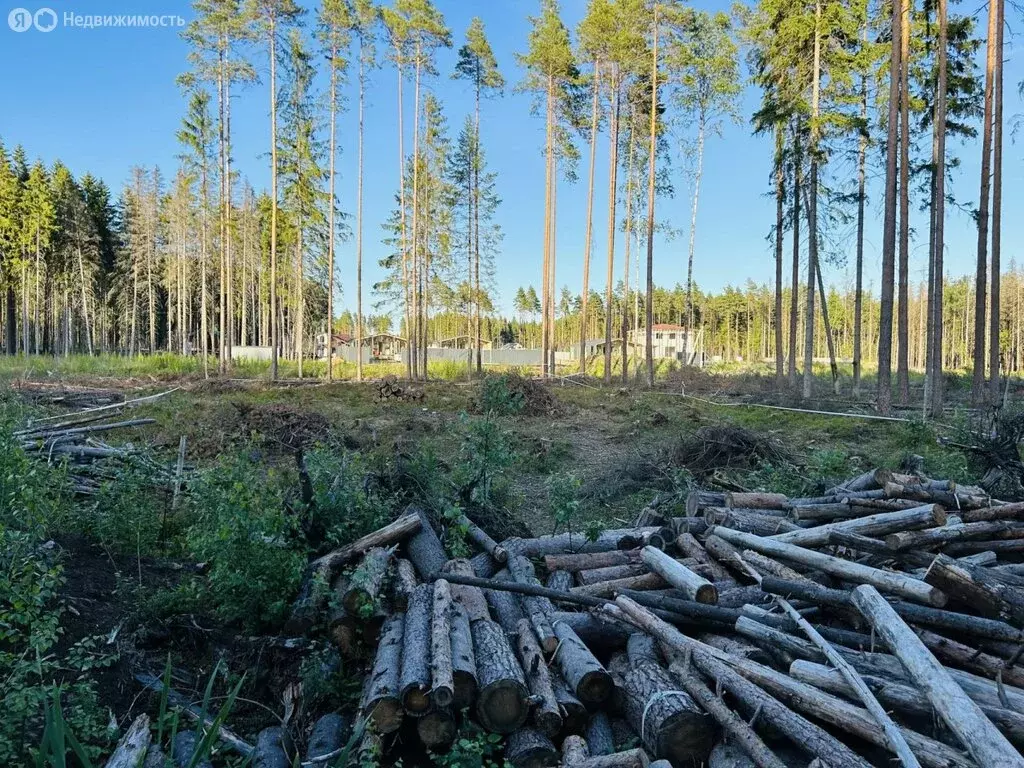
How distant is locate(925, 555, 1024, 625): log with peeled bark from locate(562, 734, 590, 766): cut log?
226 cm

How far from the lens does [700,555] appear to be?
4.93 meters

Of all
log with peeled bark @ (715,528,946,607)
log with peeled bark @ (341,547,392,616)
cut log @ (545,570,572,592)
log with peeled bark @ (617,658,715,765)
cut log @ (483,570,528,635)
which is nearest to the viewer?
log with peeled bark @ (617,658,715,765)

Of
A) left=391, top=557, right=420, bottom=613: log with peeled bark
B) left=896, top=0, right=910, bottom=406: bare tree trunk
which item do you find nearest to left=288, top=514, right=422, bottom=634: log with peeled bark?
left=391, top=557, right=420, bottom=613: log with peeled bark

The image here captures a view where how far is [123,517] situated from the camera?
5.28 m

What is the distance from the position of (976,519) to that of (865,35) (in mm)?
21775

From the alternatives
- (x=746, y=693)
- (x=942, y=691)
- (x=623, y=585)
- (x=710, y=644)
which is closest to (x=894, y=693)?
(x=942, y=691)

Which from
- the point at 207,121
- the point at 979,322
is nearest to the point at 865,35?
the point at 979,322

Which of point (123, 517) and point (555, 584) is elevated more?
point (123, 517)

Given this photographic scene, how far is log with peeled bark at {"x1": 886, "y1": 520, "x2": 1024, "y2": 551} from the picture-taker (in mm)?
4445

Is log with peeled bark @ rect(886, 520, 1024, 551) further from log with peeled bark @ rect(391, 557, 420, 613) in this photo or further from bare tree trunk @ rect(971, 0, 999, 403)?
bare tree trunk @ rect(971, 0, 999, 403)

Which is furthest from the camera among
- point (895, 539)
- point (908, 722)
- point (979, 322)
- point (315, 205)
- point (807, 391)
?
point (315, 205)

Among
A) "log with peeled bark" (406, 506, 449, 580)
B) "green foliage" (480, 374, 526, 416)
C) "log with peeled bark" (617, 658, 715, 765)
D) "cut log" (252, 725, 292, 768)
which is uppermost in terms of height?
"green foliage" (480, 374, 526, 416)

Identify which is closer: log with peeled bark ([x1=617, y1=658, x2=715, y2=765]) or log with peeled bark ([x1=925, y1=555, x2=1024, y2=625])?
log with peeled bark ([x1=617, y1=658, x2=715, y2=765])

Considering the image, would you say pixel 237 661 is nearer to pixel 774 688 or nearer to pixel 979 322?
A: pixel 774 688
